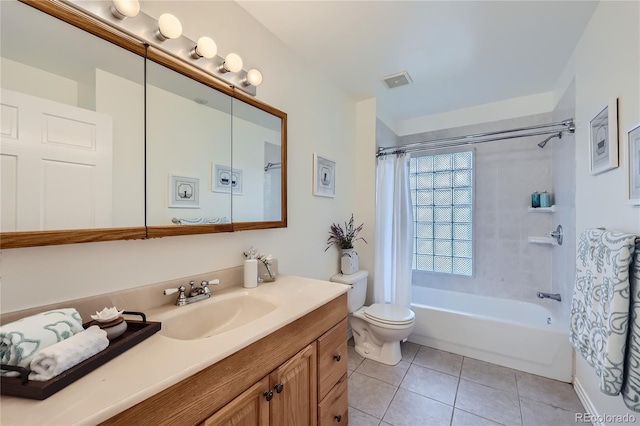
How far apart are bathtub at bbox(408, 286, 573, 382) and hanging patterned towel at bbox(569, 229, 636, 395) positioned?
702mm

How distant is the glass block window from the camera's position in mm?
3027

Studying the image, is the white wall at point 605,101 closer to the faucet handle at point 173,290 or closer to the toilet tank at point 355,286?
the toilet tank at point 355,286

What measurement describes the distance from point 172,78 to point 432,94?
2350 millimetres

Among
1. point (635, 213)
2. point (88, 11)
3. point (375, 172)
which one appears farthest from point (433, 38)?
point (88, 11)

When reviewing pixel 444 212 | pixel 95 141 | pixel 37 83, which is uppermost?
pixel 37 83

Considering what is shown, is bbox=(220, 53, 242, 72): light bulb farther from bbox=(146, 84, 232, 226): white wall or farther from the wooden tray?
the wooden tray

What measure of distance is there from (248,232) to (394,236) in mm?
1531

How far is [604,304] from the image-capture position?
3.68 ft

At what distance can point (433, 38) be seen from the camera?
1724mm

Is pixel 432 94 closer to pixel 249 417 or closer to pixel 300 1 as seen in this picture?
pixel 300 1

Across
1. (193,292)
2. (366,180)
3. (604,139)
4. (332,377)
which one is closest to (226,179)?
(193,292)

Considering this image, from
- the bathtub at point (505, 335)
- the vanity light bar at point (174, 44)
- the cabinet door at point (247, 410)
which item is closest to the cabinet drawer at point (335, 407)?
the cabinet door at point (247, 410)

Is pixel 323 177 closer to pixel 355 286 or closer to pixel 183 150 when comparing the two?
pixel 355 286

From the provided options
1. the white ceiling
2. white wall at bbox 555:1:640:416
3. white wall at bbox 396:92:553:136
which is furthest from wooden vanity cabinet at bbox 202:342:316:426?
→ white wall at bbox 396:92:553:136
